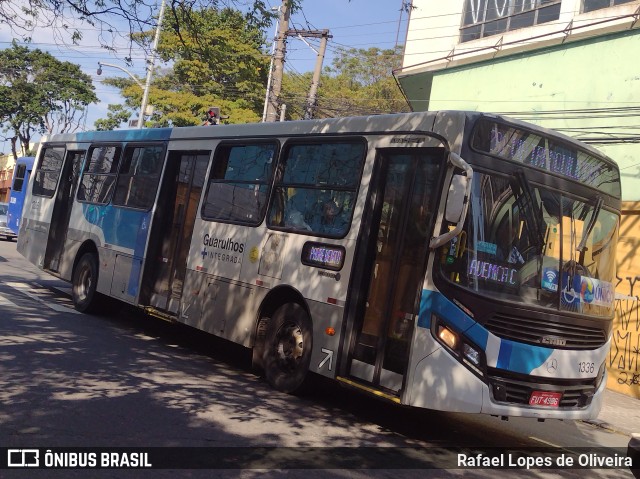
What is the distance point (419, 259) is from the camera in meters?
6.27

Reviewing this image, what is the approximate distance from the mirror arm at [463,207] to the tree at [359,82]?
32327mm

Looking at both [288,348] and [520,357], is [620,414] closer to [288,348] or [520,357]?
[520,357]

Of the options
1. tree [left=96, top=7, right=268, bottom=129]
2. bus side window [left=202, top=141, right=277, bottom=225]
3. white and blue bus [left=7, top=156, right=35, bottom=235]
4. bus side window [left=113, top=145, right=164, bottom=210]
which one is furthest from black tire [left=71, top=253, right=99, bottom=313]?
tree [left=96, top=7, right=268, bottom=129]

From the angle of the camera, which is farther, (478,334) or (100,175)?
(100,175)

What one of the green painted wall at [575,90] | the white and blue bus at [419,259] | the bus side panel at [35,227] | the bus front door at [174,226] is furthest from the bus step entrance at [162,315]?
the green painted wall at [575,90]

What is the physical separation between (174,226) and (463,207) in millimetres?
5708

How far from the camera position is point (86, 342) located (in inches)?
359

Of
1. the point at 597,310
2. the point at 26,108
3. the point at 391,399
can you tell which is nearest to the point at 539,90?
the point at 597,310

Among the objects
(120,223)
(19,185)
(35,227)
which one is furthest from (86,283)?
(19,185)

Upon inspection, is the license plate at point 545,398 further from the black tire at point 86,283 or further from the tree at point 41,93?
the tree at point 41,93

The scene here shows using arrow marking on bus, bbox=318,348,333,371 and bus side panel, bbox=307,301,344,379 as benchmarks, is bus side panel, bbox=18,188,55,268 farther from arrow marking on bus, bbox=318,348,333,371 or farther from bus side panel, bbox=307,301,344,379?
arrow marking on bus, bbox=318,348,333,371

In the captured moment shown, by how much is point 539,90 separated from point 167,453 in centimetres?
1287

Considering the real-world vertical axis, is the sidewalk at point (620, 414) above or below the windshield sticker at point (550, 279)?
below

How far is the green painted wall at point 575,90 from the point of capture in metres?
13.3
